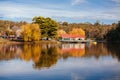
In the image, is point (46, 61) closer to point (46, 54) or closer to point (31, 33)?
point (46, 54)

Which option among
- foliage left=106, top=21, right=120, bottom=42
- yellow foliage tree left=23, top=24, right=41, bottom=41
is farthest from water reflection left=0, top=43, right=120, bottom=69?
foliage left=106, top=21, right=120, bottom=42

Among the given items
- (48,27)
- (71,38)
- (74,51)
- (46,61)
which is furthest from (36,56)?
(71,38)

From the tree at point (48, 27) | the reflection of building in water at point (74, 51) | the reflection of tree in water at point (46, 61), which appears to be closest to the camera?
the reflection of tree in water at point (46, 61)

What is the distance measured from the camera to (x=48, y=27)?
75.3 meters

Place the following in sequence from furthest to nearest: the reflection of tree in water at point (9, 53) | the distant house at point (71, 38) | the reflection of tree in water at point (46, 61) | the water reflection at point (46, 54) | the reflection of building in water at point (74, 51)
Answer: the distant house at point (71, 38) < the reflection of building in water at point (74, 51) < the reflection of tree in water at point (9, 53) < the water reflection at point (46, 54) < the reflection of tree in water at point (46, 61)

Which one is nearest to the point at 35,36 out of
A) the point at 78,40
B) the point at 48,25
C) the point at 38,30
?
the point at 38,30

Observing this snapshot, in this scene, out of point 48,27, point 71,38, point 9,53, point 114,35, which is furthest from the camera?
point 71,38

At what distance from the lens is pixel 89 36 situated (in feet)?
392

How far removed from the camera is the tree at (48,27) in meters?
75.1

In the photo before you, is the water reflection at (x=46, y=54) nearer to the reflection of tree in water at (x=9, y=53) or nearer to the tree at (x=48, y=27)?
the reflection of tree in water at (x=9, y=53)

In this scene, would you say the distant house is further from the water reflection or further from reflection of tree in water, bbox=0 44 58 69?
reflection of tree in water, bbox=0 44 58 69

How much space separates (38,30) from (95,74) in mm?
52782

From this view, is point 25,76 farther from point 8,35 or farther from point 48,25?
point 8,35

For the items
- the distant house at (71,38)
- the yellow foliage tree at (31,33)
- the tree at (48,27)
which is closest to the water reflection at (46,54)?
the yellow foliage tree at (31,33)
